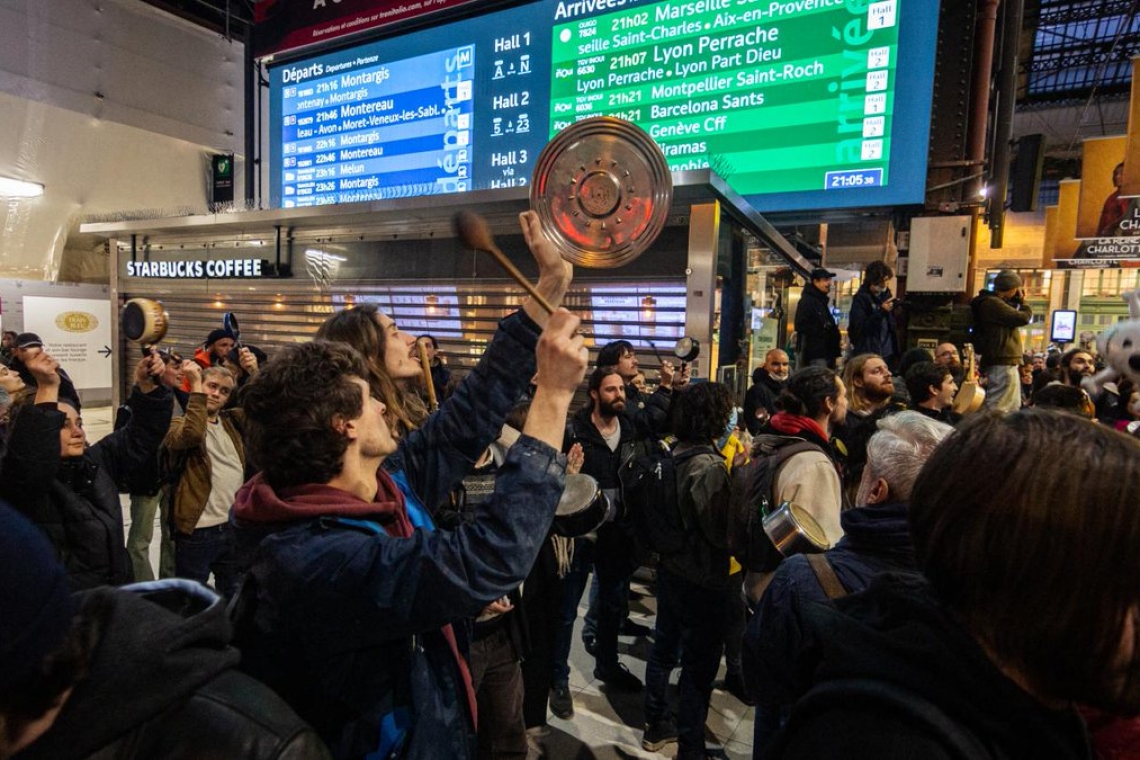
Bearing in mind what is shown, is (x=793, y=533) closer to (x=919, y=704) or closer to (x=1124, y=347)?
(x=1124, y=347)

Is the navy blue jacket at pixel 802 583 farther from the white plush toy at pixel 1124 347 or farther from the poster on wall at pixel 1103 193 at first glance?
the poster on wall at pixel 1103 193

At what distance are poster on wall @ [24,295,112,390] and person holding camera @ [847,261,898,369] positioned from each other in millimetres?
13636

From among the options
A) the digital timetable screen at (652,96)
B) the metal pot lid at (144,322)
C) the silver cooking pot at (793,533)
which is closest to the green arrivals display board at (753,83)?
the digital timetable screen at (652,96)

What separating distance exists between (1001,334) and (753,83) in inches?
Answer: 146

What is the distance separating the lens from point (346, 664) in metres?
1.26

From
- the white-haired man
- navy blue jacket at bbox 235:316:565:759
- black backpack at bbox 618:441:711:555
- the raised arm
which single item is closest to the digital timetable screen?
black backpack at bbox 618:441:711:555

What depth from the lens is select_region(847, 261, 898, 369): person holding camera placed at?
640 centimetres

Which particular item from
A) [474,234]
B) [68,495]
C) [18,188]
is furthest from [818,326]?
[18,188]

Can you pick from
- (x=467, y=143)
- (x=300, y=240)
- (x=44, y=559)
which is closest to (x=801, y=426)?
(x=44, y=559)

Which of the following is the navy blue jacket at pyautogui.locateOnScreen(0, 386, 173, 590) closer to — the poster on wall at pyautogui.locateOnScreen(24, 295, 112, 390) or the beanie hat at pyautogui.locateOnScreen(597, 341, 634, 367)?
the beanie hat at pyautogui.locateOnScreen(597, 341, 634, 367)

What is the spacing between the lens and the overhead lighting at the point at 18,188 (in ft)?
40.7

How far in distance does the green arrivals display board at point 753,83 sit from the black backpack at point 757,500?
148 inches

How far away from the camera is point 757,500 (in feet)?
9.23

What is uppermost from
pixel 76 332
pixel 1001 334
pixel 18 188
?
pixel 18 188
